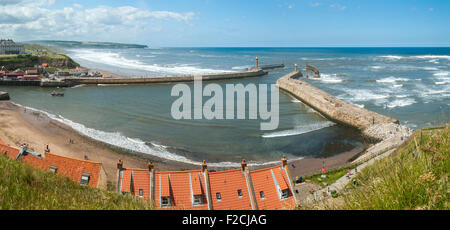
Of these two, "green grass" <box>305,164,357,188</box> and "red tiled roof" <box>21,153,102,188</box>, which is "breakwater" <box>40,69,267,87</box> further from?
"green grass" <box>305,164,357,188</box>

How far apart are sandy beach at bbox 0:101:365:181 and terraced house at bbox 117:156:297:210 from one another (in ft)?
24.0

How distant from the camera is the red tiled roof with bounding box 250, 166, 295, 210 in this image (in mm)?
18359

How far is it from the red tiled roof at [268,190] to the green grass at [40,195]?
12689mm

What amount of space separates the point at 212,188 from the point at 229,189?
1.08 metres

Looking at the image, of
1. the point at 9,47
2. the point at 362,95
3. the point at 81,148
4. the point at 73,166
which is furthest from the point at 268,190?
the point at 9,47

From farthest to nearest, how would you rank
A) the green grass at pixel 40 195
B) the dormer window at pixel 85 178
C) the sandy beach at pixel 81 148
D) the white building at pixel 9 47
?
1. the white building at pixel 9 47
2. the sandy beach at pixel 81 148
3. the dormer window at pixel 85 178
4. the green grass at pixel 40 195

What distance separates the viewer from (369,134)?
37.0 metres

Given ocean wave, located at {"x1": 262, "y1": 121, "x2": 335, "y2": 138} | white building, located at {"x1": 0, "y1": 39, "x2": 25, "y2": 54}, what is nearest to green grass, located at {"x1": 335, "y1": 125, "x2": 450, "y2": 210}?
ocean wave, located at {"x1": 262, "y1": 121, "x2": 335, "y2": 138}

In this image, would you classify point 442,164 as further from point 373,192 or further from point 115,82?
point 115,82

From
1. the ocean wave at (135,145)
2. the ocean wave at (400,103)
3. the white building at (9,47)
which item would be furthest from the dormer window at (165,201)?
the white building at (9,47)

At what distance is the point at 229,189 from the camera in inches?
737

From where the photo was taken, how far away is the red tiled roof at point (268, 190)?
18.4 m

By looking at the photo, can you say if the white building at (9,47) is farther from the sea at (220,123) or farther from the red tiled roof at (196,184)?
the red tiled roof at (196,184)
